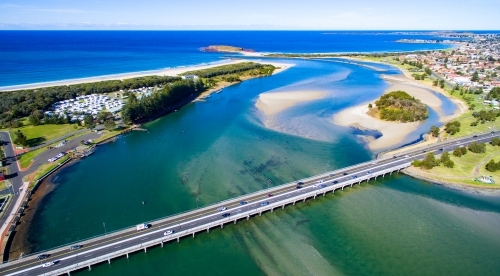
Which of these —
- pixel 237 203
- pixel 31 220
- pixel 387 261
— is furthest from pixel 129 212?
pixel 387 261

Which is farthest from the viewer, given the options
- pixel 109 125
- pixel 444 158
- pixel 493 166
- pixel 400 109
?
pixel 400 109

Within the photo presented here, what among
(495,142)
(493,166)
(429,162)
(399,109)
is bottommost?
(493,166)

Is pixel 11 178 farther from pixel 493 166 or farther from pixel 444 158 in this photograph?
pixel 493 166

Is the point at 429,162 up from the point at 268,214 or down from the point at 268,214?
up

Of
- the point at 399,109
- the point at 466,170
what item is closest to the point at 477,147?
the point at 466,170

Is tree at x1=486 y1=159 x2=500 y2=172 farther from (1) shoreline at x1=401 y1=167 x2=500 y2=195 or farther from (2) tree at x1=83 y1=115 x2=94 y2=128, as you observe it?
(2) tree at x1=83 y1=115 x2=94 y2=128

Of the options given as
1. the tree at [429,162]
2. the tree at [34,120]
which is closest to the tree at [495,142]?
the tree at [429,162]

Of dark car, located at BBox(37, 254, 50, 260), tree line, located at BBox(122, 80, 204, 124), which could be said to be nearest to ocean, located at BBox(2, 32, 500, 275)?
dark car, located at BBox(37, 254, 50, 260)

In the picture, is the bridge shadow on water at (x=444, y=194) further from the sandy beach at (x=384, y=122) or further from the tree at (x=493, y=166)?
the sandy beach at (x=384, y=122)
